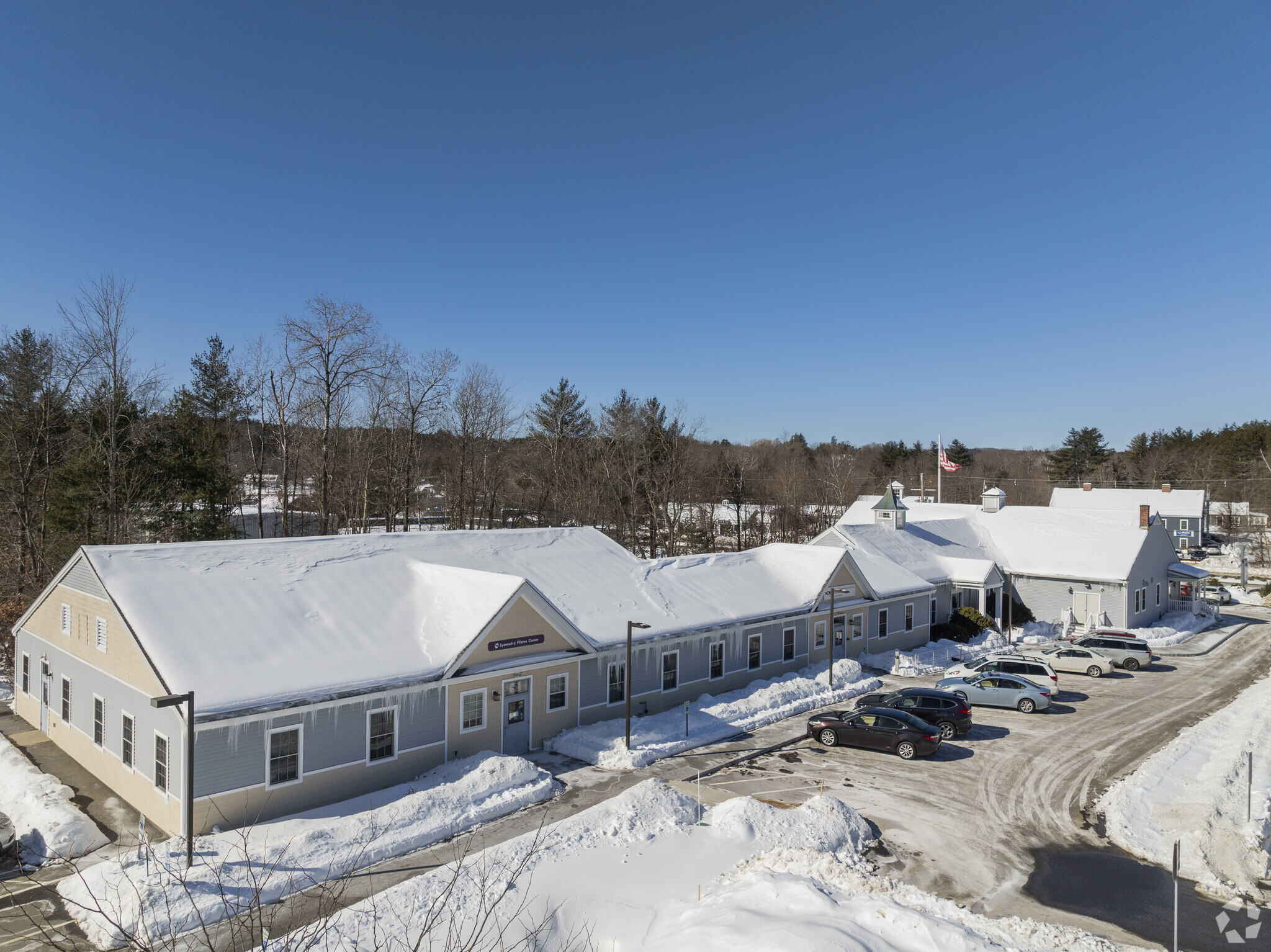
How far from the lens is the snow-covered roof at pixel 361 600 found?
16.7m

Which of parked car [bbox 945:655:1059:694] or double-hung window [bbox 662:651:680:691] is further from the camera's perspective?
parked car [bbox 945:655:1059:694]

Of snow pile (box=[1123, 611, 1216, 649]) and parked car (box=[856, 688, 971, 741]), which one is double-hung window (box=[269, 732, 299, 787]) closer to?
parked car (box=[856, 688, 971, 741])

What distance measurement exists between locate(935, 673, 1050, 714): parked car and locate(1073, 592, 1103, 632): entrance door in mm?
18914

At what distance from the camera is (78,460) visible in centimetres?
3284

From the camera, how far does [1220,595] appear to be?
5100cm

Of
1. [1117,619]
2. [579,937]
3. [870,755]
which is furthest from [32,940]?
[1117,619]

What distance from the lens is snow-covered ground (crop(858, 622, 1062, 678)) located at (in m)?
32.1

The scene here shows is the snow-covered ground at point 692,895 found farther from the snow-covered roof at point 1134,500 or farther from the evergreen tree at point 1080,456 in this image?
the evergreen tree at point 1080,456

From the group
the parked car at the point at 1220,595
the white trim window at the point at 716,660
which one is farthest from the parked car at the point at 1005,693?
the parked car at the point at 1220,595

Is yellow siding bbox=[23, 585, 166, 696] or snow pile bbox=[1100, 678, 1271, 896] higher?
yellow siding bbox=[23, 585, 166, 696]

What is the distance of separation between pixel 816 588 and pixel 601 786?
1545 cm

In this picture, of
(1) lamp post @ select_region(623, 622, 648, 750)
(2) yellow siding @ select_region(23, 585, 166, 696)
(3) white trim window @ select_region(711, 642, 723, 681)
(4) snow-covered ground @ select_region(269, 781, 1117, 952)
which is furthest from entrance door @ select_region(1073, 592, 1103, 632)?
(2) yellow siding @ select_region(23, 585, 166, 696)

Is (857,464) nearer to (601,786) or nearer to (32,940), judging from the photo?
(601,786)

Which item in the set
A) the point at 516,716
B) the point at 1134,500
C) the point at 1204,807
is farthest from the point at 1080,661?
the point at 1134,500
